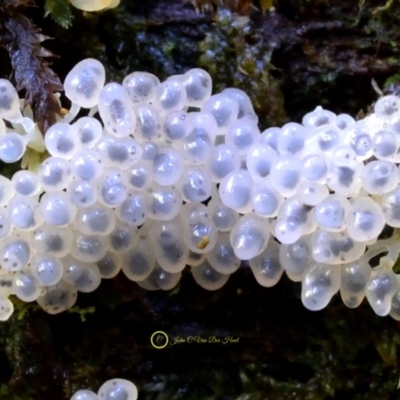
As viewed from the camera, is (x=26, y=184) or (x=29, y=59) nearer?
(x=26, y=184)

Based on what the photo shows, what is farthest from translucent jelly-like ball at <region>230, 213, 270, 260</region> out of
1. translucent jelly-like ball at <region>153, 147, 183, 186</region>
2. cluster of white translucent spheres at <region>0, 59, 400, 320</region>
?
translucent jelly-like ball at <region>153, 147, 183, 186</region>

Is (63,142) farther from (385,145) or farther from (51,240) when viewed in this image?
(385,145)

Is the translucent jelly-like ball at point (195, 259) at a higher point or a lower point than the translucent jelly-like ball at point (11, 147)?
lower

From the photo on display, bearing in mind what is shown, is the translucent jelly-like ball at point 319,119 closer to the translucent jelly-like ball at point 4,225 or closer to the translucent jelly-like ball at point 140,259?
the translucent jelly-like ball at point 140,259

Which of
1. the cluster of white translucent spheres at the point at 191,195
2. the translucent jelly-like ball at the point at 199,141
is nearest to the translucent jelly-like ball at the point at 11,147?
the cluster of white translucent spheres at the point at 191,195

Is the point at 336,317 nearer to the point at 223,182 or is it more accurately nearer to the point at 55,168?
the point at 223,182

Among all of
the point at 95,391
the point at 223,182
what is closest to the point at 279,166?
the point at 223,182

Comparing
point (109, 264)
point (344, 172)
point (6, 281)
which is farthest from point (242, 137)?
point (6, 281)
